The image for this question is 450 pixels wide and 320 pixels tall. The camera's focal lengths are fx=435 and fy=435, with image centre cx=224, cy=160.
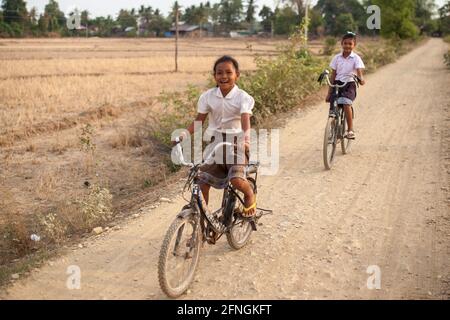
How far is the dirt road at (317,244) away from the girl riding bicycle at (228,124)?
679 millimetres

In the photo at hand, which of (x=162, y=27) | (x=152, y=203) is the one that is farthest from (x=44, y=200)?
(x=162, y=27)

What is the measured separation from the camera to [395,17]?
98.8 feet

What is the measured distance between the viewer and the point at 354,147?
8.09 m

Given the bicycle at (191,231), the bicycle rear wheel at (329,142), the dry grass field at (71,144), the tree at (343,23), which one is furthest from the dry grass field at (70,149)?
the tree at (343,23)

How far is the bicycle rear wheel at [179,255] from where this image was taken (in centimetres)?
334

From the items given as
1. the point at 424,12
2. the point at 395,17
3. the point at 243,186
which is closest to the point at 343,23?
the point at 424,12

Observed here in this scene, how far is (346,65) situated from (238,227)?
394 cm

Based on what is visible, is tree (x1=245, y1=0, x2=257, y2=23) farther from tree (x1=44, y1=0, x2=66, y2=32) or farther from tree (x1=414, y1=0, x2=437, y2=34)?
tree (x1=44, y1=0, x2=66, y2=32)

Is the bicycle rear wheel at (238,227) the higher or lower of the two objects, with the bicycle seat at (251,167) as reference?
lower

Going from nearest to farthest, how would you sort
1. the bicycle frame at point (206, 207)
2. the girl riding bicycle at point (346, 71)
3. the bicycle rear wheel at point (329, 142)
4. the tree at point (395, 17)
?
1. the bicycle frame at point (206, 207)
2. the bicycle rear wheel at point (329, 142)
3. the girl riding bicycle at point (346, 71)
4. the tree at point (395, 17)

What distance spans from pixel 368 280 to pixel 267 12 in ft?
281

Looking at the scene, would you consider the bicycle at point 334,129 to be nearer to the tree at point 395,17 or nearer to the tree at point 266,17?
the tree at point 395,17

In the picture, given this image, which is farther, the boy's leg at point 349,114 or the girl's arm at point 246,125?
the boy's leg at point 349,114
